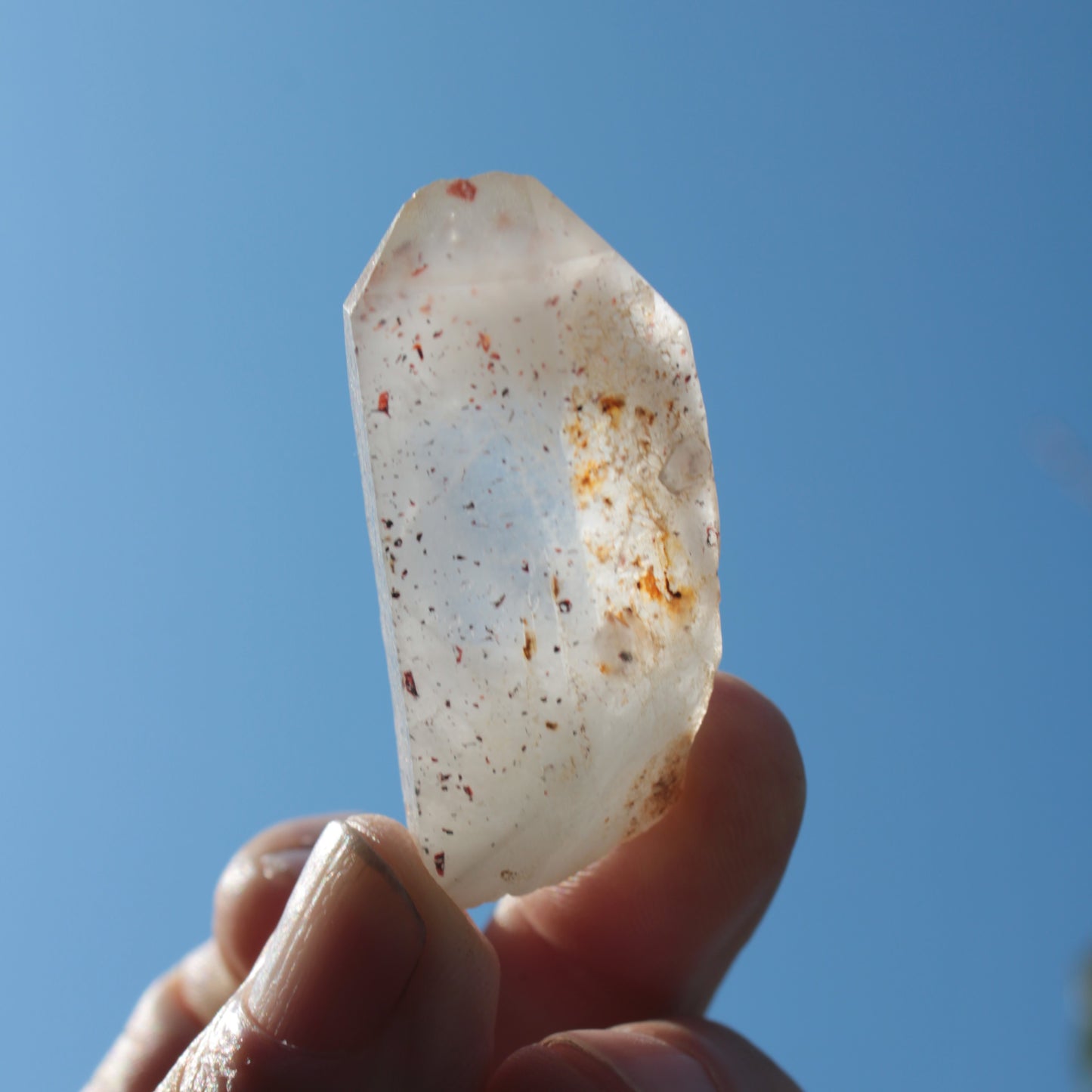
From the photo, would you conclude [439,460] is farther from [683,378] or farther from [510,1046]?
[510,1046]

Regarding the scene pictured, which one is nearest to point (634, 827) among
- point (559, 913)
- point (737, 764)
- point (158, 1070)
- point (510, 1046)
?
point (737, 764)

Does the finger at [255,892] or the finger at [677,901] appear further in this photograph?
the finger at [255,892]

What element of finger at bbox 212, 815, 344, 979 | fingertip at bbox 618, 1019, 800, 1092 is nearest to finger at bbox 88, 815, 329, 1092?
finger at bbox 212, 815, 344, 979

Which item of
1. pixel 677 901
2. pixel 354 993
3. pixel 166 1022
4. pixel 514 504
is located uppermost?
pixel 514 504

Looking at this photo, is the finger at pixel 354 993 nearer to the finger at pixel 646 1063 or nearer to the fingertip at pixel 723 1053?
the finger at pixel 646 1063

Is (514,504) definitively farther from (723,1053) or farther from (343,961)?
(723,1053)

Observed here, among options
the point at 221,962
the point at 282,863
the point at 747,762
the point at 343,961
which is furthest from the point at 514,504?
the point at 221,962

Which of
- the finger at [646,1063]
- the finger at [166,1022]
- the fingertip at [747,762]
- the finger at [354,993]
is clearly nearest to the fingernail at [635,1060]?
the finger at [646,1063]

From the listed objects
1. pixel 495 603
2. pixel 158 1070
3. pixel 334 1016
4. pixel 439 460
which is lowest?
pixel 158 1070
